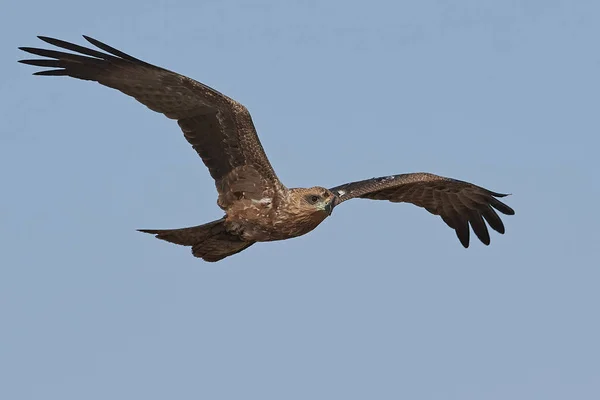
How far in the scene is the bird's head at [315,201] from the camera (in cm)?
1453

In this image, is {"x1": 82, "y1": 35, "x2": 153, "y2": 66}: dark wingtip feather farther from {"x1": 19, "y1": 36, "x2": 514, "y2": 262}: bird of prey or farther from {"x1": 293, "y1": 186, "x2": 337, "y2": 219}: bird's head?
{"x1": 293, "y1": 186, "x2": 337, "y2": 219}: bird's head

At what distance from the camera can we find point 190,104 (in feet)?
46.8

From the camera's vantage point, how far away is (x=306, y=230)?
1480 cm

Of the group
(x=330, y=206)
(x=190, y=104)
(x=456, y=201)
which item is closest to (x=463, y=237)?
(x=456, y=201)

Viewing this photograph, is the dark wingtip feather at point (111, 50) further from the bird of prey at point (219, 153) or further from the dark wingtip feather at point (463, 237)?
the dark wingtip feather at point (463, 237)

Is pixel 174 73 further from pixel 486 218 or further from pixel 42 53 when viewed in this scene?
pixel 486 218

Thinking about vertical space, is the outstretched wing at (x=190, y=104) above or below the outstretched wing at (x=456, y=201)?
above

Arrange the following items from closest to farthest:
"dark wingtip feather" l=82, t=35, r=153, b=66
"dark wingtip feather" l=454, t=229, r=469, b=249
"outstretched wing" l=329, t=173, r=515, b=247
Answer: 1. "dark wingtip feather" l=82, t=35, r=153, b=66
2. "outstretched wing" l=329, t=173, r=515, b=247
3. "dark wingtip feather" l=454, t=229, r=469, b=249

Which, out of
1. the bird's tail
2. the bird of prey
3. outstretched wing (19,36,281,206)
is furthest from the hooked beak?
the bird's tail

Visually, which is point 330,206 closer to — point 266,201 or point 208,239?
point 266,201

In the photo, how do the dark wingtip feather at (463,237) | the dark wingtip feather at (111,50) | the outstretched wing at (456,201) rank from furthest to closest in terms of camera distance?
1. the dark wingtip feather at (463,237)
2. the outstretched wing at (456,201)
3. the dark wingtip feather at (111,50)

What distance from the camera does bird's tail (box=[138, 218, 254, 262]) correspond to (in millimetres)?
14828

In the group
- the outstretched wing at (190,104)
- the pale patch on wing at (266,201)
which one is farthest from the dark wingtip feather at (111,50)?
the pale patch on wing at (266,201)

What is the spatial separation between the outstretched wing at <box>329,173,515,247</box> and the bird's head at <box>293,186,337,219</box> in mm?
2611
